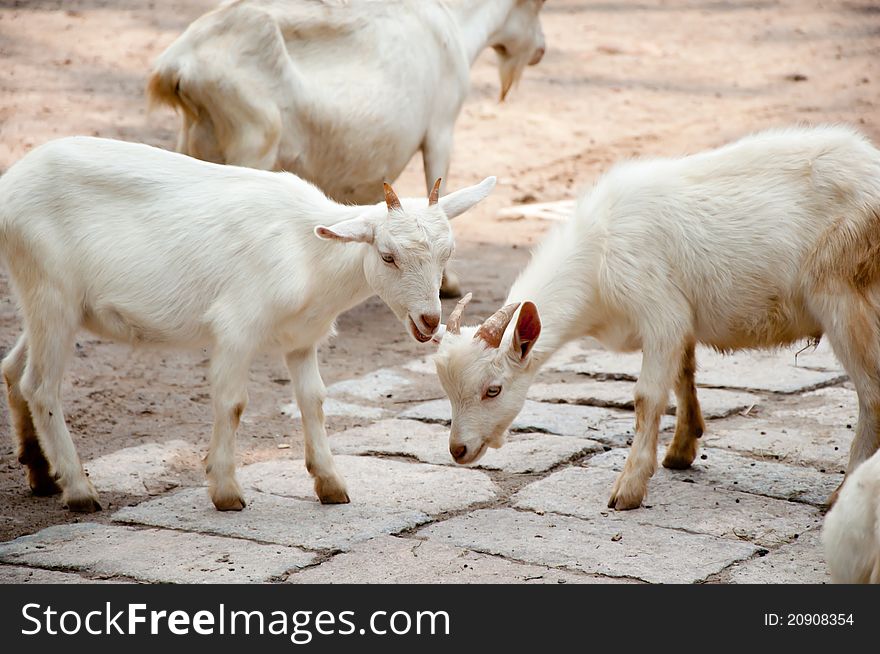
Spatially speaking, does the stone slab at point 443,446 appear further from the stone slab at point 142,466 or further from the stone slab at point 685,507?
the stone slab at point 142,466

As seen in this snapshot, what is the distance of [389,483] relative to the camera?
4.67 meters

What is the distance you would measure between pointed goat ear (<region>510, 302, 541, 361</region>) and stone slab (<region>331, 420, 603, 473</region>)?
2.41ft

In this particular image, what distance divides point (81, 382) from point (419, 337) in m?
2.34

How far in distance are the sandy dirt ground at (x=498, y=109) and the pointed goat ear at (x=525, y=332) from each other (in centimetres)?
136

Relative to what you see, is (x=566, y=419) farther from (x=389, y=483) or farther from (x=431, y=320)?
(x=431, y=320)

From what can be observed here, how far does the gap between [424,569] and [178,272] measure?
1357 millimetres

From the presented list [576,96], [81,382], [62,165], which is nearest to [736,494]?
[62,165]

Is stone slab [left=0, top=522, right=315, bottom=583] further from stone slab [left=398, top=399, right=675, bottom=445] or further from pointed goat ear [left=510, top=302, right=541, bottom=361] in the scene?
stone slab [left=398, top=399, right=675, bottom=445]

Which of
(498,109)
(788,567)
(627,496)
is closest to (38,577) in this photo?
(627,496)

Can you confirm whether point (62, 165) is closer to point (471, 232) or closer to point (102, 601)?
point (102, 601)

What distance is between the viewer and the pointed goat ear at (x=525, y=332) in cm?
416

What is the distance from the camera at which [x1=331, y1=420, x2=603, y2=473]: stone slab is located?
4918mm

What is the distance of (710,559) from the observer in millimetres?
3875

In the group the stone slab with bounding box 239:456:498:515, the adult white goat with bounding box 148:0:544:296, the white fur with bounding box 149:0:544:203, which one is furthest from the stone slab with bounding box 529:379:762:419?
the white fur with bounding box 149:0:544:203
